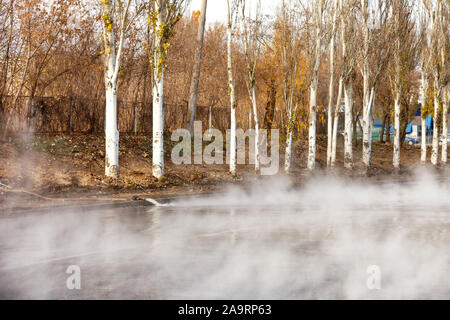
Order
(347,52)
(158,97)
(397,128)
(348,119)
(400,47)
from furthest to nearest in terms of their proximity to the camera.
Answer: (397,128) → (400,47) → (348,119) → (347,52) → (158,97)

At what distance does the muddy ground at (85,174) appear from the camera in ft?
56.7

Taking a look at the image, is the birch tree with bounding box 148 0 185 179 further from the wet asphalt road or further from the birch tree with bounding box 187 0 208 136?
the birch tree with bounding box 187 0 208 136

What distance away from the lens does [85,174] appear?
19859 mm

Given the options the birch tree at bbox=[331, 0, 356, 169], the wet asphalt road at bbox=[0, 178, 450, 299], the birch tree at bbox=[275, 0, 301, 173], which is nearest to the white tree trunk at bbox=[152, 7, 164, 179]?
the wet asphalt road at bbox=[0, 178, 450, 299]

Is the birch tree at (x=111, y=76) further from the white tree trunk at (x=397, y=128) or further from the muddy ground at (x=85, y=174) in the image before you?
the white tree trunk at (x=397, y=128)

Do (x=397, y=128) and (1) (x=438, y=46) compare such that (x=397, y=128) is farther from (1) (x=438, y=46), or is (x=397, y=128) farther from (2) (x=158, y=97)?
(2) (x=158, y=97)

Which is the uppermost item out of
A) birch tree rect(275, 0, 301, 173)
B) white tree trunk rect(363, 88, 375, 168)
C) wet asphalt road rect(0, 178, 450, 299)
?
birch tree rect(275, 0, 301, 173)

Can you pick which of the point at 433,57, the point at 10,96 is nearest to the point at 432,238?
the point at 10,96

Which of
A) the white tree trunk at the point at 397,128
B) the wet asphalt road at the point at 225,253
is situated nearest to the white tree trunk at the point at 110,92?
the wet asphalt road at the point at 225,253

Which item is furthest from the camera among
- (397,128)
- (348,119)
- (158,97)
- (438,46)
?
(438,46)

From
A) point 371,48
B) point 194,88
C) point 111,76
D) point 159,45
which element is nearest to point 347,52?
point 371,48

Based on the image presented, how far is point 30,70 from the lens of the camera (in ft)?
76.4

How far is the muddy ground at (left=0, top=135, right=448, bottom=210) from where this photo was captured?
1728 centimetres
